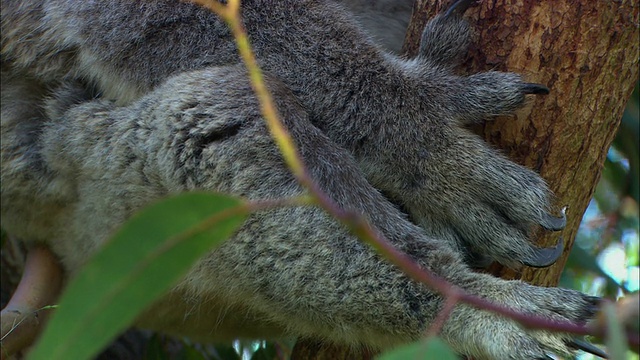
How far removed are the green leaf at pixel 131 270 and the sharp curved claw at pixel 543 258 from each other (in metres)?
0.87

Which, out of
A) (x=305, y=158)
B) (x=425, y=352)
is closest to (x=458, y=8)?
Answer: (x=305, y=158)

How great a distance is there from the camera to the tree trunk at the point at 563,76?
1640 mm

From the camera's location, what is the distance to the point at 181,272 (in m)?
0.91

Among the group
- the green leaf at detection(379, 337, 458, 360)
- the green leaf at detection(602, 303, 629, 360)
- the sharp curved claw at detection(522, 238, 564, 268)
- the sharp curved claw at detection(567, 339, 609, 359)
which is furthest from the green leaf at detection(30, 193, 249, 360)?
the sharp curved claw at detection(522, 238, 564, 268)

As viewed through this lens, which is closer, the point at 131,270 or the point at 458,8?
the point at 131,270

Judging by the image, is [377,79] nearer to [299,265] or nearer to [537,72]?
[537,72]

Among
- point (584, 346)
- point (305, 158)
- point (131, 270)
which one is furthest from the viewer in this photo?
point (305, 158)

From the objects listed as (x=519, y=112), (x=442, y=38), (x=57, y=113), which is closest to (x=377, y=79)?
(x=442, y=38)

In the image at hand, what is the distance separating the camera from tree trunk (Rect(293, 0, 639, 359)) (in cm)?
164

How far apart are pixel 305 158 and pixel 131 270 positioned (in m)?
0.75

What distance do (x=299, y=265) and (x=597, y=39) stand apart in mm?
790

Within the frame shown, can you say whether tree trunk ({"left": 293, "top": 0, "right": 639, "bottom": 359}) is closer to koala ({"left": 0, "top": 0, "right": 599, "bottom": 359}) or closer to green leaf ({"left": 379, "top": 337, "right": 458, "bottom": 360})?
koala ({"left": 0, "top": 0, "right": 599, "bottom": 359})

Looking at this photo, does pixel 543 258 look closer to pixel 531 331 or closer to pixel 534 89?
pixel 531 331

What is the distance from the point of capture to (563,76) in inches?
64.9
